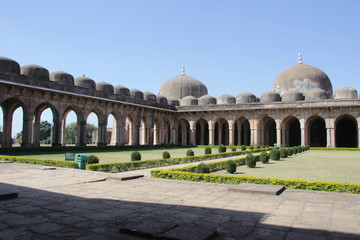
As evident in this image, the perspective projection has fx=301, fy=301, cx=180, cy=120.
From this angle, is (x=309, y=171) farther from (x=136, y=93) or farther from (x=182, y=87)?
(x=182, y=87)

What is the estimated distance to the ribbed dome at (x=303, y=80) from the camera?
3672cm

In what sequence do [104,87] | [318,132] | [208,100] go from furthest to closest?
1. [208,100]
2. [318,132]
3. [104,87]

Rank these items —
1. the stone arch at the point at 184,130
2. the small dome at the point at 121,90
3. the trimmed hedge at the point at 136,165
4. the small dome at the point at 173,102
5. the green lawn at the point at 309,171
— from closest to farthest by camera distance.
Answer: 1. the green lawn at the point at 309,171
2. the trimmed hedge at the point at 136,165
3. the small dome at the point at 121,90
4. the small dome at the point at 173,102
5. the stone arch at the point at 184,130

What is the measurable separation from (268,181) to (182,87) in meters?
36.0

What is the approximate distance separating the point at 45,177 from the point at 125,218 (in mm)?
4675

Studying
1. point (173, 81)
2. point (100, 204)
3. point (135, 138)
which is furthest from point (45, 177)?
point (173, 81)

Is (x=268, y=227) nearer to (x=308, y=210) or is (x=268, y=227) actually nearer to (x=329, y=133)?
(x=308, y=210)

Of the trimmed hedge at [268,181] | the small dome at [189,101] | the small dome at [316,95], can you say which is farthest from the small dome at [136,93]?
the trimmed hedge at [268,181]

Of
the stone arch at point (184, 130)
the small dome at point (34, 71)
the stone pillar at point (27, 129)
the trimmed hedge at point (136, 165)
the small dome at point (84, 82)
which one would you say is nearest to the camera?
the trimmed hedge at point (136, 165)

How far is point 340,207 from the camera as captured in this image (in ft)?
15.3

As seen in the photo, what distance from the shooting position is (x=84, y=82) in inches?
1054

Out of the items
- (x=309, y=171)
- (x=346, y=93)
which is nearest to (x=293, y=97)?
(x=346, y=93)

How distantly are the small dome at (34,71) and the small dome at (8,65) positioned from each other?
3.35ft

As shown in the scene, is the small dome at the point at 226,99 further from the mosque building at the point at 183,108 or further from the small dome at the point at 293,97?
the small dome at the point at 293,97
